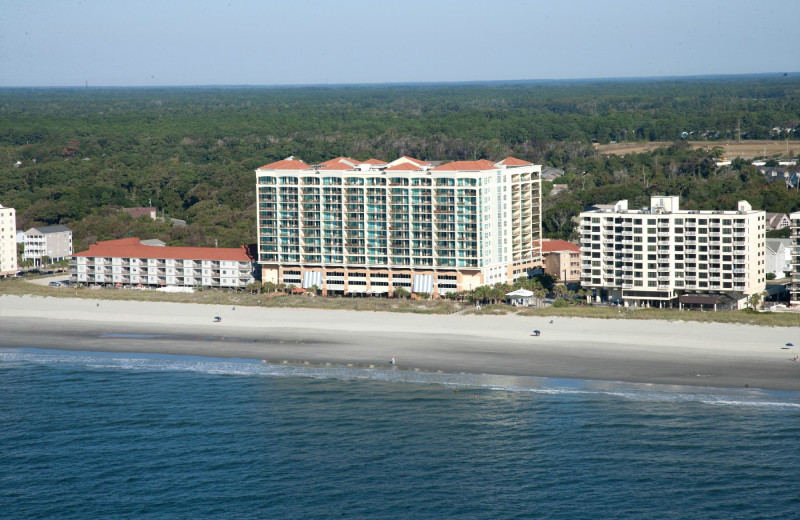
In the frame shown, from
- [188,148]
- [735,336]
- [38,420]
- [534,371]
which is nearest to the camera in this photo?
[38,420]

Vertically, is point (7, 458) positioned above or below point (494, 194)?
below

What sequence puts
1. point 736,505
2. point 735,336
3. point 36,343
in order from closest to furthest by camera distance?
point 736,505 < point 735,336 < point 36,343

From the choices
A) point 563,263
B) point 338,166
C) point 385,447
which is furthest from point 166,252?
point 385,447

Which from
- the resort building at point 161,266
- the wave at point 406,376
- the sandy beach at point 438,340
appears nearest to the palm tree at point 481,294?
the sandy beach at point 438,340

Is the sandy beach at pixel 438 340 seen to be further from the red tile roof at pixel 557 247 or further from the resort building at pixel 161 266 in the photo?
the red tile roof at pixel 557 247

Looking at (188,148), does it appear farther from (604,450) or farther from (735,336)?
(604,450)

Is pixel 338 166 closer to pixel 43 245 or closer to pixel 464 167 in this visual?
pixel 464 167

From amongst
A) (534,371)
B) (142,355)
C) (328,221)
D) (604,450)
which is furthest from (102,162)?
(604,450)
